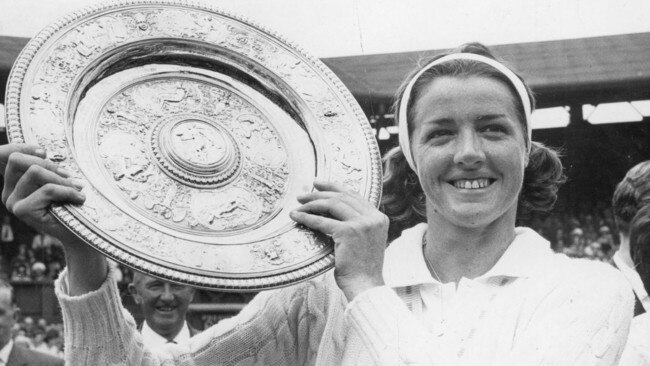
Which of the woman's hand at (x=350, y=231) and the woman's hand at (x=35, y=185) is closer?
the woman's hand at (x=35, y=185)

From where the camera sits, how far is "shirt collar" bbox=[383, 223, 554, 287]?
1703 millimetres

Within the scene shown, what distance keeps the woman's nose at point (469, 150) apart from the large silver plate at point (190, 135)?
0.22 metres

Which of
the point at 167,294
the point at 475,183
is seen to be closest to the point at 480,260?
the point at 475,183

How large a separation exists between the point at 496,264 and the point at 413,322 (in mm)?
287

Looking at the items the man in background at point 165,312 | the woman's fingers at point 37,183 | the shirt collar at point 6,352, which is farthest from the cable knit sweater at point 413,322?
the shirt collar at point 6,352

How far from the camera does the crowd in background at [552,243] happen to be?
12891mm

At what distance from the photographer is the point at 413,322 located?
154 cm

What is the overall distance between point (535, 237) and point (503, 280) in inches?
6.2

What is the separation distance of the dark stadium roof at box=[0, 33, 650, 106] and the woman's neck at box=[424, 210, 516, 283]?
598 cm

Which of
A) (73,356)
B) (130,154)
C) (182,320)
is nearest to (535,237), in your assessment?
(130,154)

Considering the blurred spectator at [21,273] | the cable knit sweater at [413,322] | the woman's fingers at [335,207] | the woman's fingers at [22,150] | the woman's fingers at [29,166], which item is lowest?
the blurred spectator at [21,273]

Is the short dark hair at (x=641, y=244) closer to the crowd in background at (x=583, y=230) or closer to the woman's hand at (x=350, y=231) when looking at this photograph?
the woman's hand at (x=350, y=231)

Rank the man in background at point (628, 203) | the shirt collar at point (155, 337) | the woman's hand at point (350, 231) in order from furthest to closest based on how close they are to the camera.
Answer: the shirt collar at point (155, 337) < the man in background at point (628, 203) < the woman's hand at point (350, 231)

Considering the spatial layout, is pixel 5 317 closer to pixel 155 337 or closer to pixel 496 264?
pixel 155 337
